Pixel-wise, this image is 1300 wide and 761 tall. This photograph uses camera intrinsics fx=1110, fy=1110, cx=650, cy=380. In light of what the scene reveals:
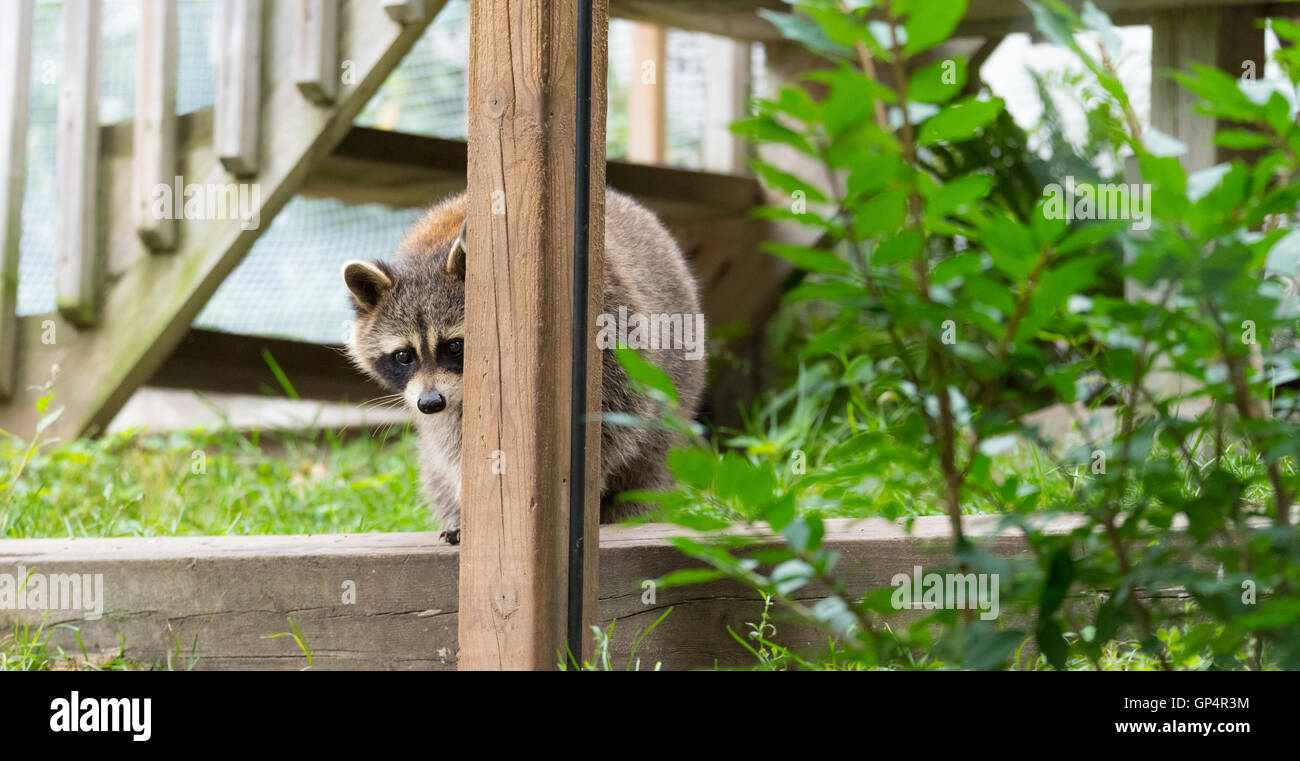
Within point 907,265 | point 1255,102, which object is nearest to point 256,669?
point 907,265

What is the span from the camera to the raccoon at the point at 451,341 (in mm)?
3041

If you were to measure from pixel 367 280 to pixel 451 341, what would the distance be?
38cm

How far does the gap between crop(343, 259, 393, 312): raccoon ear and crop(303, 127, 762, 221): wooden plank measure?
1.38 m

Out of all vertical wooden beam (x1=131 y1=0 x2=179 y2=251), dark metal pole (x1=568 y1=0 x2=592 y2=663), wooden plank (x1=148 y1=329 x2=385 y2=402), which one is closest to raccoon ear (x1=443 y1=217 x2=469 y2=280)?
dark metal pole (x1=568 y1=0 x2=592 y2=663)

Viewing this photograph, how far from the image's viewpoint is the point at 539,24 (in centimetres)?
207

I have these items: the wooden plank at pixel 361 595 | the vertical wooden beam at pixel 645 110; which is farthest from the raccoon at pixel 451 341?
the vertical wooden beam at pixel 645 110

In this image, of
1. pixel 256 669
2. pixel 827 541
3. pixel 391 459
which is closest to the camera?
pixel 827 541

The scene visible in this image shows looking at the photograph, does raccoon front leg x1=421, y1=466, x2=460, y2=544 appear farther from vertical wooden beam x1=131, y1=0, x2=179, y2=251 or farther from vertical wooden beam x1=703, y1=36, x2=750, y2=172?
vertical wooden beam x1=703, y1=36, x2=750, y2=172

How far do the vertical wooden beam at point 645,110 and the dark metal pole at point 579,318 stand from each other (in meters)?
4.87

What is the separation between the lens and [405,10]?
3785 millimetres

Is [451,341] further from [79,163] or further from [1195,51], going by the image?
[1195,51]

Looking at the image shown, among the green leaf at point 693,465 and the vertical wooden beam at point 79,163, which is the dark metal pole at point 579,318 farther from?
the vertical wooden beam at point 79,163
